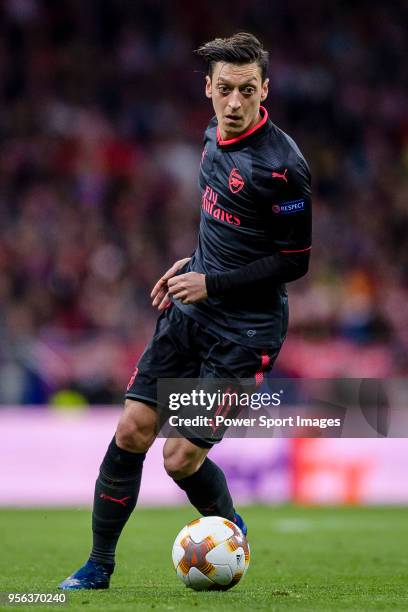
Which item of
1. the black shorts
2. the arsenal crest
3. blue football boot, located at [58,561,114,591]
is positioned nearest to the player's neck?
the arsenal crest

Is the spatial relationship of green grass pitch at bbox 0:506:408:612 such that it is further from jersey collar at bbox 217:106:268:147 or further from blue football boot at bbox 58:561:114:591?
jersey collar at bbox 217:106:268:147

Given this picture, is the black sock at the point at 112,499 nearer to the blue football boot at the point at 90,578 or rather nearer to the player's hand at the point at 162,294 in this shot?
the blue football boot at the point at 90,578

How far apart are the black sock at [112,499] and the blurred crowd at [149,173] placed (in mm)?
6779

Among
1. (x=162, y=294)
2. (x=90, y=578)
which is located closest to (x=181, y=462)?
(x=90, y=578)

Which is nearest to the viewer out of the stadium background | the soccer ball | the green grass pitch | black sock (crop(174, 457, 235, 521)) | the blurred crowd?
the green grass pitch

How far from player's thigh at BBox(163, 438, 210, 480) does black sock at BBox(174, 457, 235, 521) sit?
0.09 meters

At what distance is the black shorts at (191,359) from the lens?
17.8 ft

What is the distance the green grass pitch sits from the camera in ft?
16.1

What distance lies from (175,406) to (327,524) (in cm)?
499

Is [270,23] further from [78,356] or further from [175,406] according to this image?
[175,406]

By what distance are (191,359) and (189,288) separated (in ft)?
1.34

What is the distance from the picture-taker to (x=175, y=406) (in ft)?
17.5

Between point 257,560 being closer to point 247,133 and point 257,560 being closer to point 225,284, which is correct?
point 225,284

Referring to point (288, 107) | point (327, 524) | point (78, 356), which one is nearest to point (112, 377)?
point (78, 356)
